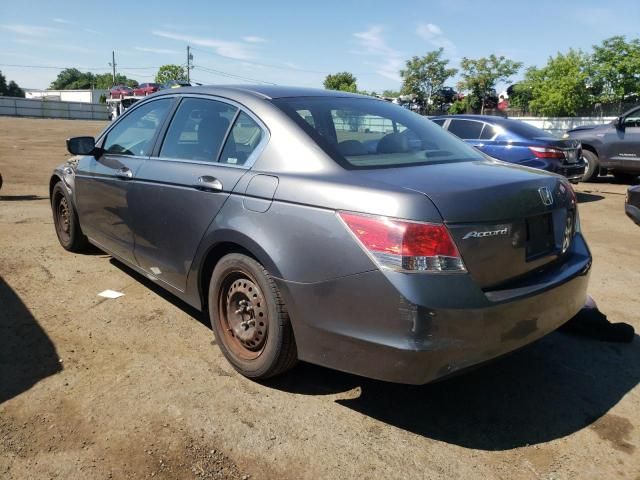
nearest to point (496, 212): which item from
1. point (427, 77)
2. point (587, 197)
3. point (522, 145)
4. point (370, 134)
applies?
point (370, 134)

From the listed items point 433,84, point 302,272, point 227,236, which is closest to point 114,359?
point 227,236

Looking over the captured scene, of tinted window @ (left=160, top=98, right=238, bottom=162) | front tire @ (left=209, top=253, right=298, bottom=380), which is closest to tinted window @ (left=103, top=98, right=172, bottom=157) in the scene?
tinted window @ (left=160, top=98, right=238, bottom=162)

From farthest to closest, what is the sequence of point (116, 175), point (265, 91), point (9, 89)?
point (9, 89) → point (116, 175) → point (265, 91)

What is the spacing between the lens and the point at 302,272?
2521mm

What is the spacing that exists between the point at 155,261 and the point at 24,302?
4.07ft

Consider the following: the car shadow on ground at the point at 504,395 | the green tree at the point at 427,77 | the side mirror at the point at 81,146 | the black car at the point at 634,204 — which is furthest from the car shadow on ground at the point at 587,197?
the green tree at the point at 427,77

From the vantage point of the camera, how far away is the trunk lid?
234cm

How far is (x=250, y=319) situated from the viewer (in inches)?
117

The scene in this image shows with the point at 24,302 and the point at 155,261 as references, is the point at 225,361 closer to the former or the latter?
the point at 155,261

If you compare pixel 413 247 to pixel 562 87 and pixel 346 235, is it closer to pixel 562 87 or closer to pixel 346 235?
pixel 346 235

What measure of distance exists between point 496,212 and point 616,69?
33.7 m

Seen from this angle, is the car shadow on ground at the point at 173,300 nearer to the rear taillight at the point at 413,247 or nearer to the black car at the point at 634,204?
the rear taillight at the point at 413,247

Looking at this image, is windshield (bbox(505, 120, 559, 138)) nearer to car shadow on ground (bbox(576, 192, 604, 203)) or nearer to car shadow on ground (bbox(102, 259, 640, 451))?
car shadow on ground (bbox(576, 192, 604, 203))

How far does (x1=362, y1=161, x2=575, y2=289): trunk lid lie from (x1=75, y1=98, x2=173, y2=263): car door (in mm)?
2104
